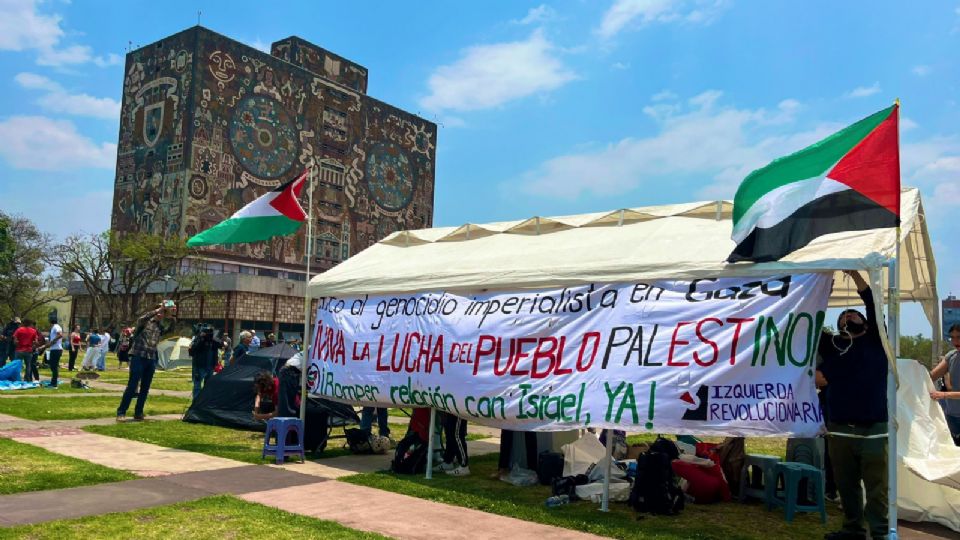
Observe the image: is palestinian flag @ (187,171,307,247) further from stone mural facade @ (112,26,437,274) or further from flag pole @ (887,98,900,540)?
stone mural facade @ (112,26,437,274)

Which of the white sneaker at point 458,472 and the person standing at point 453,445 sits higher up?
the person standing at point 453,445

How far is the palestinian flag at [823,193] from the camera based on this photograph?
234 inches

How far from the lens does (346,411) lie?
12.7 metres

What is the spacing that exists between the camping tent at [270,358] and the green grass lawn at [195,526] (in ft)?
22.7

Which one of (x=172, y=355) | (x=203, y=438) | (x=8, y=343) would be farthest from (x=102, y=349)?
(x=203, y=438)

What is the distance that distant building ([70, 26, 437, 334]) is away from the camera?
213 feet

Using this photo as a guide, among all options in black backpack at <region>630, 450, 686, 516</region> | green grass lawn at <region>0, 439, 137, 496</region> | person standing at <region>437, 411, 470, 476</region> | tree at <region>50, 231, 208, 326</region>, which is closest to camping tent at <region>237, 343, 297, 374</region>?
green grass lawn at <region>0, 439, 137, 496</region>

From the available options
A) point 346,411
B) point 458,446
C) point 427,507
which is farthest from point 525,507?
point 346,411

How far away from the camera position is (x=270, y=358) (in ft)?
44.7

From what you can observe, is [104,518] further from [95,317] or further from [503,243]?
[95,317]

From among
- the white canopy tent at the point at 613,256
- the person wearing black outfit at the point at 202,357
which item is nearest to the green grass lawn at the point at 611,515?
the white canopy tent at the point at 613,256

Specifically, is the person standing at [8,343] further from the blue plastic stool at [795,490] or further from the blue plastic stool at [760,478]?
the blue plastic stool at [795,490]

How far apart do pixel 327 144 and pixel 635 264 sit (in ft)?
245

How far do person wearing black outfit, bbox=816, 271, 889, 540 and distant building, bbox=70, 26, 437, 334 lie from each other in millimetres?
60676
